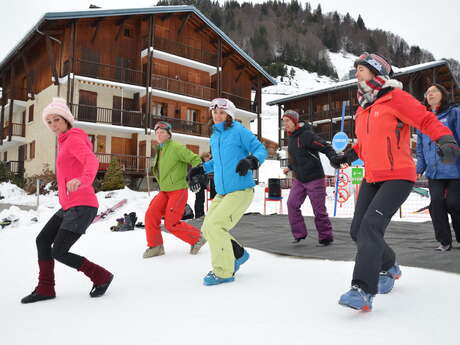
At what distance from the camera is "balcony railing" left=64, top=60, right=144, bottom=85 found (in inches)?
787

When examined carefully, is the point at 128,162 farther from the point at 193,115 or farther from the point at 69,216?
the point at 69,216

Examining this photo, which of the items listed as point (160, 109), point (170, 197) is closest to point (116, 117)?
point (160, 109)

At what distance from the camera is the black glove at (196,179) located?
4.06 m

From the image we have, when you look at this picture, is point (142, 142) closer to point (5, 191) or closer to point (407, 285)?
point (5, 191)

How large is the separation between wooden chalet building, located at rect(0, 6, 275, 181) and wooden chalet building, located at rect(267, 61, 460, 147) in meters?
9.39

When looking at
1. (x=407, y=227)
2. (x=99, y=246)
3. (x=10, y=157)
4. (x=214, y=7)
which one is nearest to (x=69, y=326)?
(x=99, y=246)

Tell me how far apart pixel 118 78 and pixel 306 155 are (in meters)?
18.2

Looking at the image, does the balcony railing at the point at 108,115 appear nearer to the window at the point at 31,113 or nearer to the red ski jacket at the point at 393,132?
the window at the point at 31,113

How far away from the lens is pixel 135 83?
21.7 m

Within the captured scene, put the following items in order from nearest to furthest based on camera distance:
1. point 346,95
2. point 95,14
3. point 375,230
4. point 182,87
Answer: point 375,230 → point 95,14 → point 182,87 → point 346,95

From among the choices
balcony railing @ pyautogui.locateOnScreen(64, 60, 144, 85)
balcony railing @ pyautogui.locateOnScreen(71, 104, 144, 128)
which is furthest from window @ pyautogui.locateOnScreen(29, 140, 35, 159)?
balcony railing @ pyautogui.locateOnScreen(64, 60, 144, 85)

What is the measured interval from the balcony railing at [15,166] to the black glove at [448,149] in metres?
25.9

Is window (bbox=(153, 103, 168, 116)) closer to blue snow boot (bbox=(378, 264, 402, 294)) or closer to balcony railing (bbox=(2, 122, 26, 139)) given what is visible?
balcony railing (bbox=(2, 122, 26, 139))

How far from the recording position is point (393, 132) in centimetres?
252
